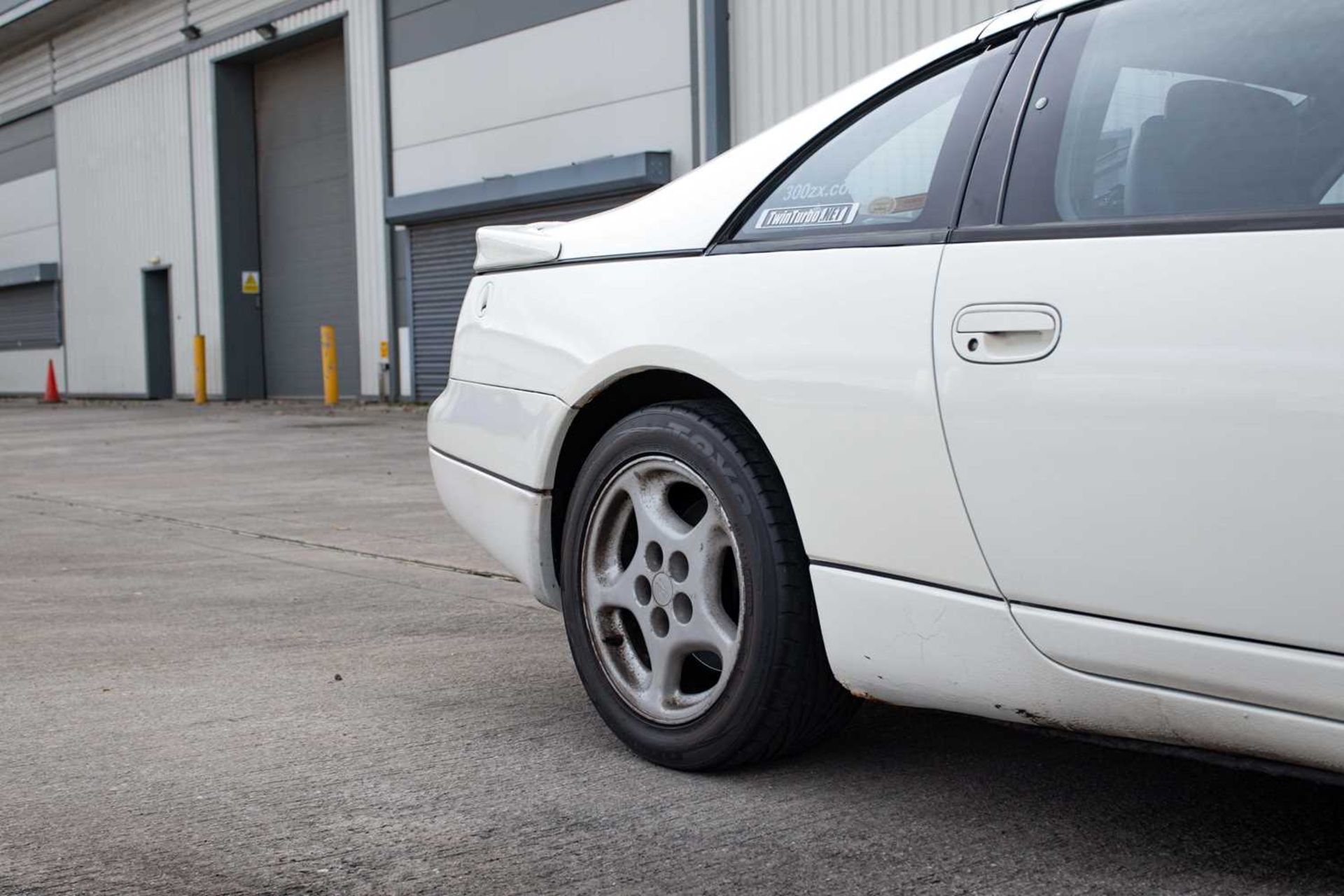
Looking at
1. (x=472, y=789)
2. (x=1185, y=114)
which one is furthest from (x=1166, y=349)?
(x=472, y=789)

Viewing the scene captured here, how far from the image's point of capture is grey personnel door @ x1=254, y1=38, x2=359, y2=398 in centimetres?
2270

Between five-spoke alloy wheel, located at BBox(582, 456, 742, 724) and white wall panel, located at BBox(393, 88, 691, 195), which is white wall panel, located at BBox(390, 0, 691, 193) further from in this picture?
five-spoke alloy wheel, located at BBox(582, 456, 742, 724)

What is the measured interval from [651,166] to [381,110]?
590 cm

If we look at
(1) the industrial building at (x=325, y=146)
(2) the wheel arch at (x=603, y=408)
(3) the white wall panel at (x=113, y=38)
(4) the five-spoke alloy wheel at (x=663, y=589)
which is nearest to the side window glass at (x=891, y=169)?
(2) the wheel arch at (x=603, y=408)

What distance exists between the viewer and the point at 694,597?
2.88m

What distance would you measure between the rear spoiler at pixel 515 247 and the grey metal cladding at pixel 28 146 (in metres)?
28.2

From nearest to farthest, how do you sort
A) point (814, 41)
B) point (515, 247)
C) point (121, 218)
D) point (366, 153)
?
point (515, 247) < point (814, 41) < point (366, 153) < point (121, 218)

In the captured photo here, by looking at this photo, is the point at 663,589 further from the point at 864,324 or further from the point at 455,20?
the point at 455,20

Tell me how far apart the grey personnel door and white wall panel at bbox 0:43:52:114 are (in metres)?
7.12

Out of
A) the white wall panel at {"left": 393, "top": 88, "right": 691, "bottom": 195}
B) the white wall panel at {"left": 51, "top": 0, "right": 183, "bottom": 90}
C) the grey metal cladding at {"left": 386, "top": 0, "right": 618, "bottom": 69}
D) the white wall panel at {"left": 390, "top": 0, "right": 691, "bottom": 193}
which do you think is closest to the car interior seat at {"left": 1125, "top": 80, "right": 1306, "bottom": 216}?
the white wall panel at {"left": 393, "top": 88, "right": 691, "bottom": 195}

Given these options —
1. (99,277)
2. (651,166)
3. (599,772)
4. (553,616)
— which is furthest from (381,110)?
(599,772)

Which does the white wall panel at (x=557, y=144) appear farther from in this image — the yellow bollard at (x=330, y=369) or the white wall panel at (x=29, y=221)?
the white wall panel at (x=29, y=221)

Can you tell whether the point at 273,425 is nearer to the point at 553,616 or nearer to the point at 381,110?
the point at 381,110

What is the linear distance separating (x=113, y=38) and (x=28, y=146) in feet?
14.2
